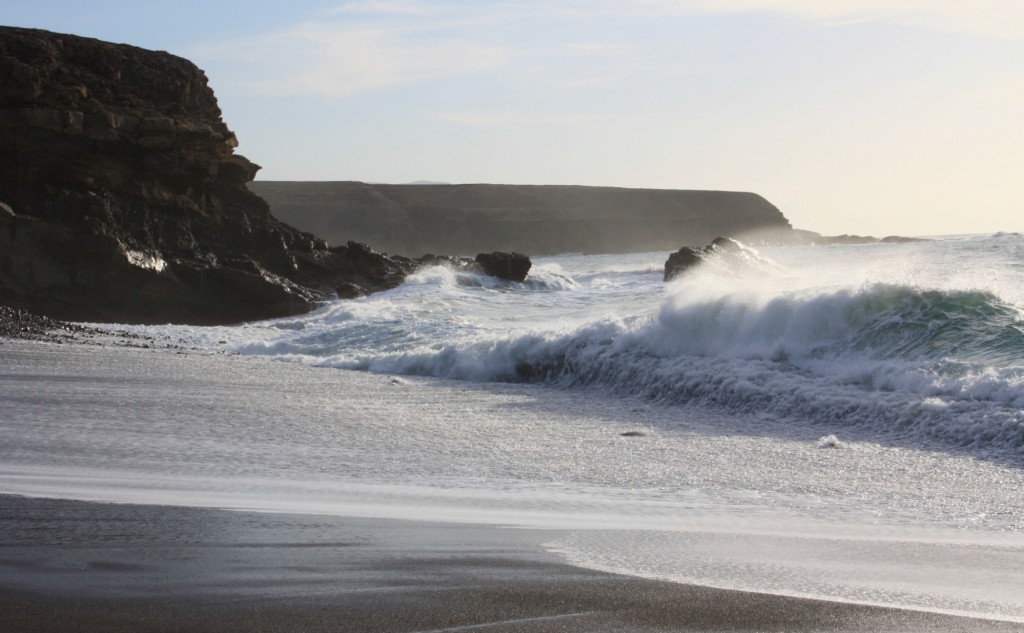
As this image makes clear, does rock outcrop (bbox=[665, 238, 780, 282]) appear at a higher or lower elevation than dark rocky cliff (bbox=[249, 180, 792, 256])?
lower

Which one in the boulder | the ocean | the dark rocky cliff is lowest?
the ocean

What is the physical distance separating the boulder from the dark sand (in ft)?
111

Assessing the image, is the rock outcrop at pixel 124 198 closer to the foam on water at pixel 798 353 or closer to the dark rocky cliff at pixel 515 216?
the foam on water at pixel 798 353

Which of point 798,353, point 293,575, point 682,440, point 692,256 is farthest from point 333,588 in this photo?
point 692,256

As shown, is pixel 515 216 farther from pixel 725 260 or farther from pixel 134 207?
pixel 134 207

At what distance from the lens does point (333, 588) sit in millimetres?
4031

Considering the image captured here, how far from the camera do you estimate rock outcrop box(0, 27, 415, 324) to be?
24203mm

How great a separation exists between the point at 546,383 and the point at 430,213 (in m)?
92.4

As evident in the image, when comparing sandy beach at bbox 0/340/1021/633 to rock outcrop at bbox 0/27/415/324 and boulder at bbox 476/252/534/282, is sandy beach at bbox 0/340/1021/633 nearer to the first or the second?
rock outcrop at bbox 0/27/415/324

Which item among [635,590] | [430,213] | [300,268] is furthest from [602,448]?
[430,213]

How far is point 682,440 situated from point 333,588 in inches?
206

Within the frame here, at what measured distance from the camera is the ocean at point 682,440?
4996mm

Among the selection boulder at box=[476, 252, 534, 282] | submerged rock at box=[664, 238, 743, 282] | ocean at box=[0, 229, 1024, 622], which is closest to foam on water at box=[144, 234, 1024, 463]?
ocean at box=[0, 229, 1024, 622]

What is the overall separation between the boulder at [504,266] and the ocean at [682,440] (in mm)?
20929
